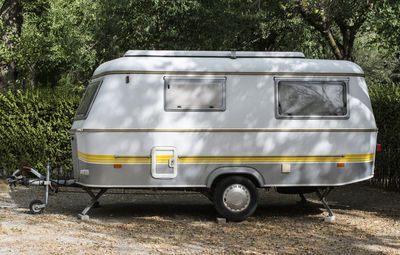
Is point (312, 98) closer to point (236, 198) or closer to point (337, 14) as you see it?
point (236, 198)

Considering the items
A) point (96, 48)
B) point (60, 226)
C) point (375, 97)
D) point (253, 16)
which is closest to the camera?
point (60, 226)

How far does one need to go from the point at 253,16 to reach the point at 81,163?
796 cm

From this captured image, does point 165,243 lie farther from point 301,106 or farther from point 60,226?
point 301,106

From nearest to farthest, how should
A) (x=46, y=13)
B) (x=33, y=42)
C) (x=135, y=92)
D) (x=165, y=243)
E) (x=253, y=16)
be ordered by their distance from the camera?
(x=165, y=243) → (x=135, y=92) → (x=253, y=16) → (x=33, y=42) → (x=46, y=13)

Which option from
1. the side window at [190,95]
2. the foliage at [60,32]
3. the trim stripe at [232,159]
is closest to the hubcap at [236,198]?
the trim stripe at [232,159]

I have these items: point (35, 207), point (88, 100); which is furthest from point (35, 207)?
point (88, 100)

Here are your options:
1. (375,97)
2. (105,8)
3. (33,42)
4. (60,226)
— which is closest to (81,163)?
(60,226)

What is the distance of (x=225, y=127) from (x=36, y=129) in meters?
5.97

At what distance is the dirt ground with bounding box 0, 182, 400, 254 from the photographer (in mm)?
6793

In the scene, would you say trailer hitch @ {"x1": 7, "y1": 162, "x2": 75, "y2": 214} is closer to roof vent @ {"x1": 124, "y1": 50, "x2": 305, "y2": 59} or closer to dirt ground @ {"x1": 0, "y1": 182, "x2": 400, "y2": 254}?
dirt ground @ {"x1": 0, "y1": 182, "x2": 400, "y2": 254}

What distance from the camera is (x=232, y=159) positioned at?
28.3ft

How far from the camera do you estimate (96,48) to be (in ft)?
82.3

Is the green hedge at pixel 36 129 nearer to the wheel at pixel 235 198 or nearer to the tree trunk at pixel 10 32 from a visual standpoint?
the tree trunk at pixel 10 32

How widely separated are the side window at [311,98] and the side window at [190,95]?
1.01m
